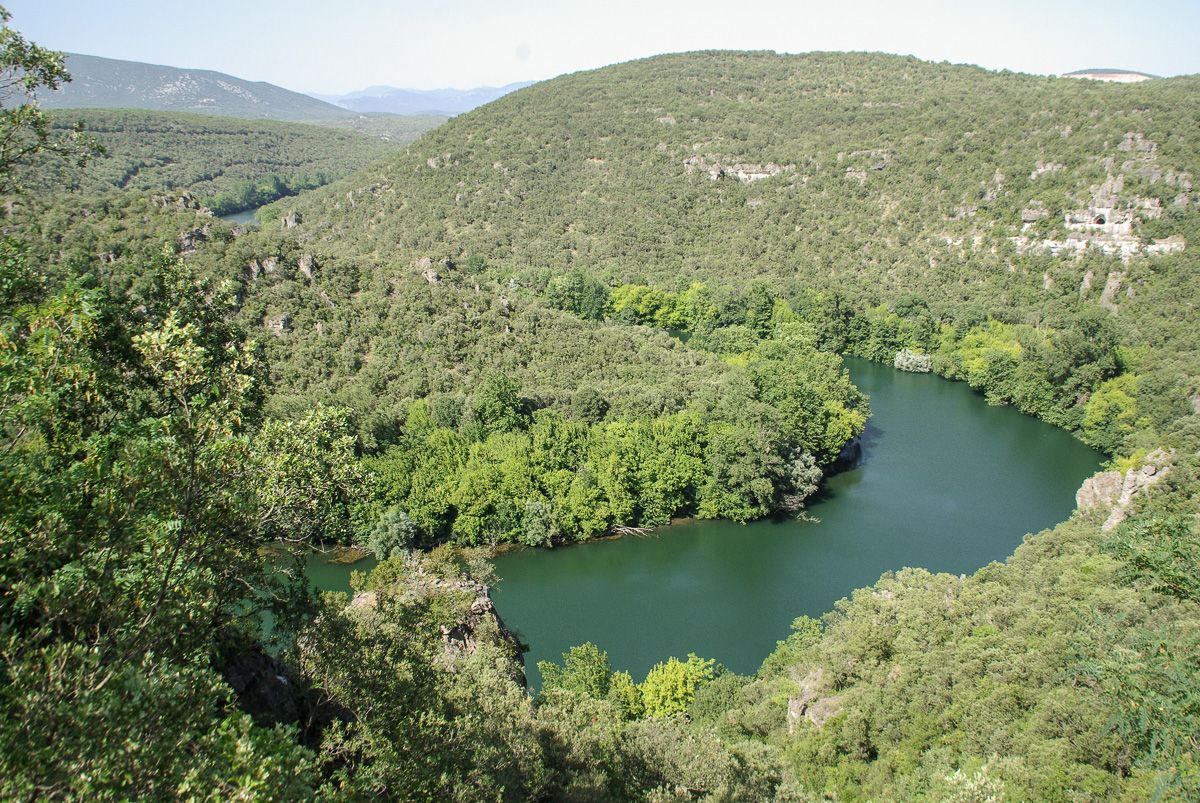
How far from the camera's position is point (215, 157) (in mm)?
132375

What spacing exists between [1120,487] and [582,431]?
961 inches

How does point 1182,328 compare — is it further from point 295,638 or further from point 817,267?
point 295,638

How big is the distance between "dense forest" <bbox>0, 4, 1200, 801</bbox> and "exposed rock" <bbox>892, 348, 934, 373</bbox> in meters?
0.39

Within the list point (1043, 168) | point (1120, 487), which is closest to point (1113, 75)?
point (1043, 168)

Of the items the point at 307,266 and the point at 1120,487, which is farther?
the point at 307,266

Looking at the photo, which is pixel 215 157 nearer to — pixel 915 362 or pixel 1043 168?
pixel 915 362

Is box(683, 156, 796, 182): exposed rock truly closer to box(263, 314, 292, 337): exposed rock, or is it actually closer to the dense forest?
the dense forest

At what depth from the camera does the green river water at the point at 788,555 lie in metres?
30.4

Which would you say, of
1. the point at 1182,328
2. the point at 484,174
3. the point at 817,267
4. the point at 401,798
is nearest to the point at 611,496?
the point at 401,798

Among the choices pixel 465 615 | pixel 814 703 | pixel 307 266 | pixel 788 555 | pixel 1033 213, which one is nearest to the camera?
pixel 465 615

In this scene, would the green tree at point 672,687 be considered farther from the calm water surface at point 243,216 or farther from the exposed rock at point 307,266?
the calm water surface at point 243,216

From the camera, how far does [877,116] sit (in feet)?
312

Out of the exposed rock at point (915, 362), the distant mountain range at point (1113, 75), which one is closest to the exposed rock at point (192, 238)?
the exposed rock at point (915, 362)

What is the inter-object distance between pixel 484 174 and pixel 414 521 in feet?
236
